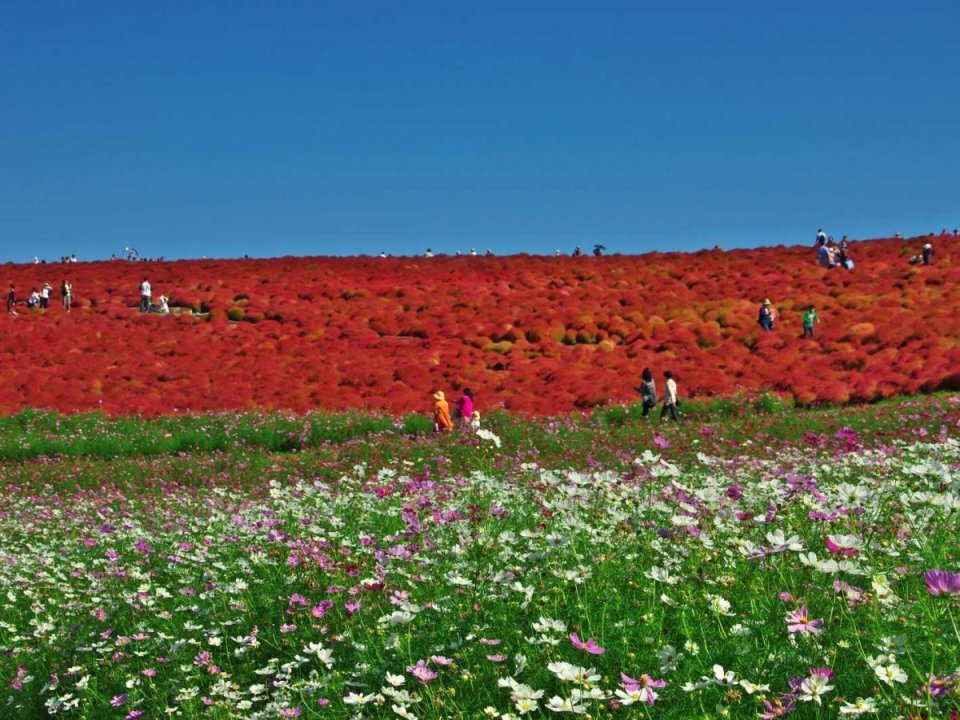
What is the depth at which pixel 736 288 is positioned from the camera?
38.8 meters

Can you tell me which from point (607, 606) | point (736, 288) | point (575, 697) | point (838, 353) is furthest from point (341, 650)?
point (736, 288)

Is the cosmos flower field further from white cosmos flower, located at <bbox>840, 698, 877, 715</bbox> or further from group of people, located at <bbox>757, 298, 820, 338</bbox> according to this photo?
group of people, located at <bbox>757, 298, 820, 338</bbox>

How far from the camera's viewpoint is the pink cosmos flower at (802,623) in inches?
138

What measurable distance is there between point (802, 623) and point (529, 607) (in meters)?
1.58

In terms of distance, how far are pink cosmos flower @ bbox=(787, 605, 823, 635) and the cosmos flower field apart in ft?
0.09

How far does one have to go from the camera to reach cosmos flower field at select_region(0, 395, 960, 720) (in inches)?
150

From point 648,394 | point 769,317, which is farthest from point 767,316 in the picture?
point 648,394

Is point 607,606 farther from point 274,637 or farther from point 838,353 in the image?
point 838,353

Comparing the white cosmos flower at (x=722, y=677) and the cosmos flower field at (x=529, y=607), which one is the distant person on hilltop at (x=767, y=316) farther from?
the white cosmos flower at (x=722, y=677)

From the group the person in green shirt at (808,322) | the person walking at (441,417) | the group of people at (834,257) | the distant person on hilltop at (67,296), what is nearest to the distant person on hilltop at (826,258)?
the group of people at (834,257)

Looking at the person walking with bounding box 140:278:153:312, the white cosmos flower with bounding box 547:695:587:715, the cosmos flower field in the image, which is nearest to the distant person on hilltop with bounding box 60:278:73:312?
the person walking with bounding box 140:278:153:312

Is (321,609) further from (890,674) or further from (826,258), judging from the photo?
(826,258)

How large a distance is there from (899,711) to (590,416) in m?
20.7

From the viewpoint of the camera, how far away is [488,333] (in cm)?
3444
